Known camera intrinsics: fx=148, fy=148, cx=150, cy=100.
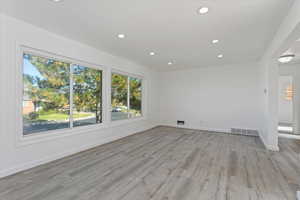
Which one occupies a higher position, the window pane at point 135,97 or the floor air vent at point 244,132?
the window pane at point 135,97

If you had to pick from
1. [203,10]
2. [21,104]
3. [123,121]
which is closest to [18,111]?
[21,104]

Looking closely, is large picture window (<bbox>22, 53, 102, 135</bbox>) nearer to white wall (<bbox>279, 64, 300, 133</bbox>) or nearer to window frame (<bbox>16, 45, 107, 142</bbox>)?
window frame (<bbox>16, 45, 107, 142</bbox>)

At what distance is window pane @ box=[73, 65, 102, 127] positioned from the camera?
3768 mm

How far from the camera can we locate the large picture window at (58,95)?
2896 mm

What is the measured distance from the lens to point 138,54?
4.60 meters

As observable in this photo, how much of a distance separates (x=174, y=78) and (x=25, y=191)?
20.5ft

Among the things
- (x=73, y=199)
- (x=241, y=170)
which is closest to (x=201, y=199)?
(x=241, y=170)

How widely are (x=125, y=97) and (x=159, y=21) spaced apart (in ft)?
11.0

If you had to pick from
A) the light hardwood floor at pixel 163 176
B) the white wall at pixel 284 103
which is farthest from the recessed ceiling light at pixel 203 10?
the white wall at pixel 284 103

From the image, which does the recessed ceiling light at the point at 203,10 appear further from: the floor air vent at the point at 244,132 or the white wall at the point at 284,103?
the white wall at the point at 284,103

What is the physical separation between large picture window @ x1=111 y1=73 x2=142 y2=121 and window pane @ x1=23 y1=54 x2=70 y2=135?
61.2 inches

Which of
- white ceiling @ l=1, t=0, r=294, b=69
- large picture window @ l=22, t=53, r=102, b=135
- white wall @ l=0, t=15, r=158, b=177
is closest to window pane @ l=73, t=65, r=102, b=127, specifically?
large picture window @ l=22, t=53, r=102, b=135

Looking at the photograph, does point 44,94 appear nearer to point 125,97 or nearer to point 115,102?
point 115,102

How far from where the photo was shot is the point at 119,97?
516 cm
